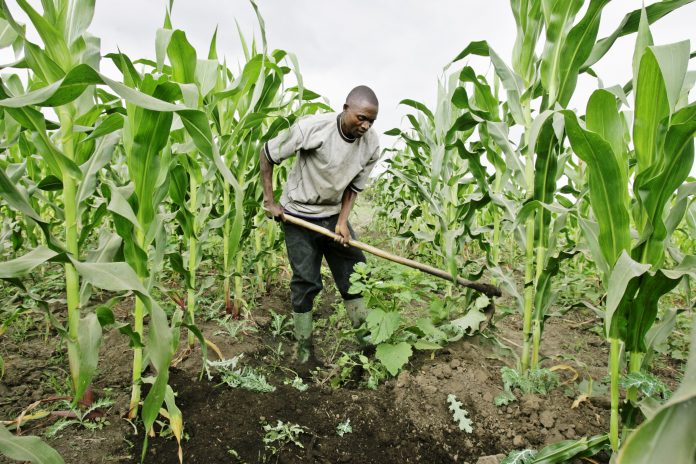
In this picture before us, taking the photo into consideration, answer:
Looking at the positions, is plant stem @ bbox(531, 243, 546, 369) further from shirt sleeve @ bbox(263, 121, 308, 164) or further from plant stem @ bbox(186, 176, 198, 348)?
plant stem @ bbox(186, 176, 198, 348)

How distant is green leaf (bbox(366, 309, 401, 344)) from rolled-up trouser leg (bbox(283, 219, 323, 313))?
0.67 m

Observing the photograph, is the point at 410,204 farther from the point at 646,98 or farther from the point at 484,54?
the point at 646,98

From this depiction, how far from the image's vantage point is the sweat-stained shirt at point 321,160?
2.88 metres

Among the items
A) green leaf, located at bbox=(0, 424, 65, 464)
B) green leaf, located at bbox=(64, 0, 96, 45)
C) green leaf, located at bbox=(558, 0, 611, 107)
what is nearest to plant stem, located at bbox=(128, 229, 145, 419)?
green leaf, located at bbox=(0, 424, 65, 464)

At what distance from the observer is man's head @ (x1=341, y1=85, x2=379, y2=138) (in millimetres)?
2705

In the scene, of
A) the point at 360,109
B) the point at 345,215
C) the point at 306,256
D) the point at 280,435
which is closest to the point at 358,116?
the point at 360,109

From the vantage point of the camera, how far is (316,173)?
2992mm

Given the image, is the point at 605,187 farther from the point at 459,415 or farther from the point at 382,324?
the point at 382,324

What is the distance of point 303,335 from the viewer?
3.03m

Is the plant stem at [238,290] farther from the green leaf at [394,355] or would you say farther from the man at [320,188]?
the green leaf at [394,355]

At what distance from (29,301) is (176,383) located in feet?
2.72

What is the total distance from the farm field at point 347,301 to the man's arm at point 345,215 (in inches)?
17.1

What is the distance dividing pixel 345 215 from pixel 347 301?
0.69 metres

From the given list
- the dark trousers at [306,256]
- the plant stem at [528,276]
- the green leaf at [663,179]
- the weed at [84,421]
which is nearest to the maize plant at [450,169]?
the plant stem at [528,276]
